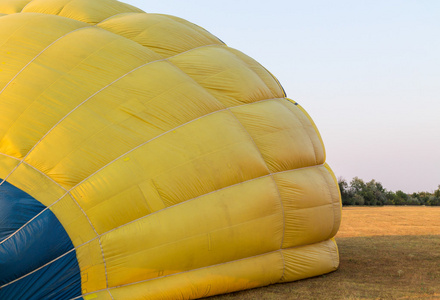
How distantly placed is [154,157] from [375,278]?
409cm

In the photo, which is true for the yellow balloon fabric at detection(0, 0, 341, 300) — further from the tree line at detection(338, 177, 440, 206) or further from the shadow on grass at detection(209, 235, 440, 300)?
the tree line at detection(338, 177, 440, 206)

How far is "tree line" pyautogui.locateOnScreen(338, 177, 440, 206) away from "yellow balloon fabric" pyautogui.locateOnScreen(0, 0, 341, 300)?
2433 cm

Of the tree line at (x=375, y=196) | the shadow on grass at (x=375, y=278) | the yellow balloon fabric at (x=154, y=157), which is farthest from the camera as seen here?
the tree line at (x=375, y=196)

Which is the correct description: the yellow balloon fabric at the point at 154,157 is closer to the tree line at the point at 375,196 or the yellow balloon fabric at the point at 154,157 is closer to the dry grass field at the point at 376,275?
the dry grass field at the point at 376,275

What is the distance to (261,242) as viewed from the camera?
21.6 feet

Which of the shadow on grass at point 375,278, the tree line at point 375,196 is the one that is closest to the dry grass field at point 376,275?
the shadow on grass at point 375,278

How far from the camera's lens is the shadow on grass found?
634cm

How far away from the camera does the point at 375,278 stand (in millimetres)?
7555

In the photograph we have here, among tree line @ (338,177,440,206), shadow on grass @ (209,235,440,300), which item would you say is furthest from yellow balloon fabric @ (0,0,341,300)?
tree line @ (338,177,440,206)

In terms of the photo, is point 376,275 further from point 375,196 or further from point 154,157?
point 375,196

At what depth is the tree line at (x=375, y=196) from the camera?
3125cm

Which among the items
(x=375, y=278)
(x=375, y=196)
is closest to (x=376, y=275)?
(x=375, y=278)

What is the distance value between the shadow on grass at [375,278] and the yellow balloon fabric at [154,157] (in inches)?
10.9

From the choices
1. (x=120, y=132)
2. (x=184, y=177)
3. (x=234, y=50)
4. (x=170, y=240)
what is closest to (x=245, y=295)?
(x=170, y=240)
